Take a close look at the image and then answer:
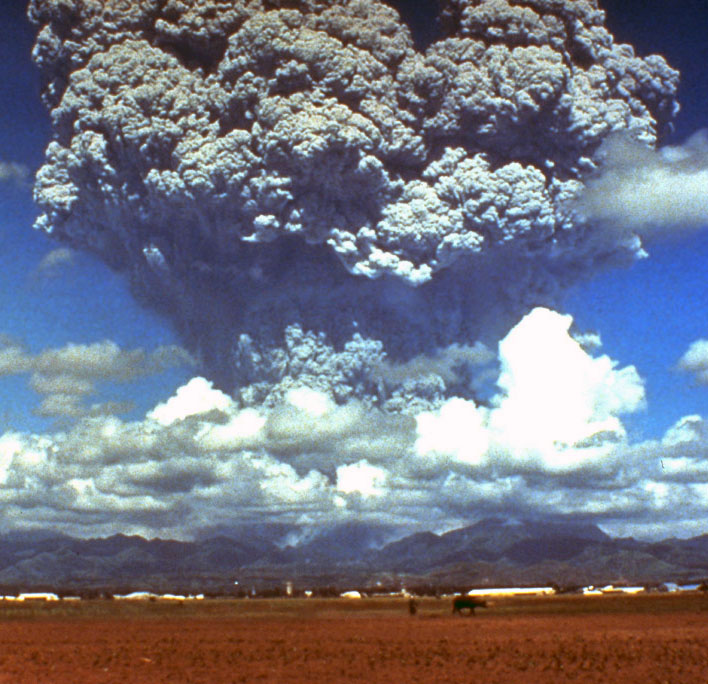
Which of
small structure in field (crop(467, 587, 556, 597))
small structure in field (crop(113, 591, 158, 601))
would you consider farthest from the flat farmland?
small structure in field (crop(113, 591, 158, 601))

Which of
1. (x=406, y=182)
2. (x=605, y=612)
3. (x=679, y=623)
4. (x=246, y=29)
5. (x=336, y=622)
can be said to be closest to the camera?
(x=679, y=623)

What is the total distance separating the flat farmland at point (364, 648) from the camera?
98.2 ft

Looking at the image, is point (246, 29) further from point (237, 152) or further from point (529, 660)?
point (529, 660)

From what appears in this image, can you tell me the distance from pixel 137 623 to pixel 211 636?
44.7 feet

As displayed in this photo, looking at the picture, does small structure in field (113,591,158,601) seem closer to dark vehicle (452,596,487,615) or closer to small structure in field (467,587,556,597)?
small structure in field (467,587,556,597)

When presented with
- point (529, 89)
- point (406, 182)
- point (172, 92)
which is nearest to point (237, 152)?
point (172, 92)

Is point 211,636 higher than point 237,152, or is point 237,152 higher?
point 237,152

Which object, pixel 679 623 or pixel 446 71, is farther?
pixel 446 71

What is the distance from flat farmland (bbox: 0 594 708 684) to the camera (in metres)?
29.9

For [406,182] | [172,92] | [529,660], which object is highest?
[172,92]

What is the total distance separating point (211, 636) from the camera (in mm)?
44312

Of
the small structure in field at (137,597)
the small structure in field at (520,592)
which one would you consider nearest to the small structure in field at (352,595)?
the small structure in field at (520,592)

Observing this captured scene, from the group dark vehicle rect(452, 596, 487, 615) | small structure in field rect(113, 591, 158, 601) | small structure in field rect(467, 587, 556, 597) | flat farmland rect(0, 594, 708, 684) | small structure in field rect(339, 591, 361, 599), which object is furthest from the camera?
small structure in field rect(339, 591, 361, 599)

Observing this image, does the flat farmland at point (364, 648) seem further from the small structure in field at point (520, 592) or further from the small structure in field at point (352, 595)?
the small structure in field at point (352, 595)
